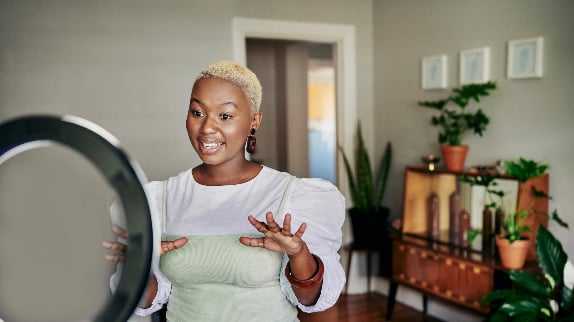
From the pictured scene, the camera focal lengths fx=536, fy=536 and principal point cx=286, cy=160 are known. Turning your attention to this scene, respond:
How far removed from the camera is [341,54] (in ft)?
14.0

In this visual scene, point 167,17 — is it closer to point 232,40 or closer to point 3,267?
point 232,40

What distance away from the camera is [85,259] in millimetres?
285

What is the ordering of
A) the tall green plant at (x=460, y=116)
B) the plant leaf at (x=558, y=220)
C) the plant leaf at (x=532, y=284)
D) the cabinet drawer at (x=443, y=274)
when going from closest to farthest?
the plant leaf at (x=532, y=284) < the plant leaf at (x=558, y=220) < the cabinet drawer at (x=443, y=274) < the tall green plant at (x=460, y=116)

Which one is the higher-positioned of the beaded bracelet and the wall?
the wall

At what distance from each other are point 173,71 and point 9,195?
3240 millimetres

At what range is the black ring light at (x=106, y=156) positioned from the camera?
265 millimetres

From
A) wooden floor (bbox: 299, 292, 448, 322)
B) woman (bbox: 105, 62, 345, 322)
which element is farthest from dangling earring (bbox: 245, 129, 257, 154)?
wooden floor (bbox: 299, 292, 448, 322)

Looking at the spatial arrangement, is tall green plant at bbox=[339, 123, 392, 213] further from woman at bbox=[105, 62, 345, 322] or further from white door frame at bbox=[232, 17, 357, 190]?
woman at bbox=[105, 62, 345, 322]

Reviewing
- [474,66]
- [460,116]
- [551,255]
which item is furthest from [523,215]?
[474,66]

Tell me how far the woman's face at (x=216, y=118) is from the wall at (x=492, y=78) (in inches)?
102

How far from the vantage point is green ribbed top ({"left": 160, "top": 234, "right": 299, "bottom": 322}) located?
932 mm

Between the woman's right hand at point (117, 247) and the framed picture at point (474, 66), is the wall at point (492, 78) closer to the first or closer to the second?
the framed picture at point (474, 66)

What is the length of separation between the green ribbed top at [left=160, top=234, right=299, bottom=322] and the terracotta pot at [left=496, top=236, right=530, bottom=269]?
214 cm

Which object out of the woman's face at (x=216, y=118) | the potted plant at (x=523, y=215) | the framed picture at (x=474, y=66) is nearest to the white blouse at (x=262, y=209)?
the woman's face at (x=216, y=118)
